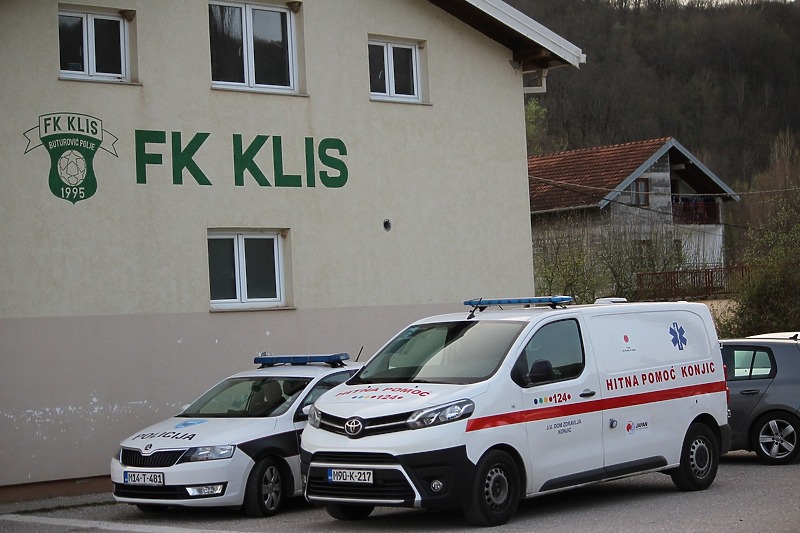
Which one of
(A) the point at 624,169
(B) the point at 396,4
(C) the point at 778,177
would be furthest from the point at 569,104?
(B) the point at 396,4

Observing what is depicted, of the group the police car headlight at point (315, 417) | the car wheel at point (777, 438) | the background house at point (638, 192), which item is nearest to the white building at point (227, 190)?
the police car headlight at point (315, 417)

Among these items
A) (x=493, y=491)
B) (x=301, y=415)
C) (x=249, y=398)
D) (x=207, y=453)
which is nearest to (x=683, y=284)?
(x=249, y=398)

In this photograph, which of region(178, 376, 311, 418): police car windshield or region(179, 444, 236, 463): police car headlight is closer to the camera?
region(179, 444, 236, 463): police car headlight

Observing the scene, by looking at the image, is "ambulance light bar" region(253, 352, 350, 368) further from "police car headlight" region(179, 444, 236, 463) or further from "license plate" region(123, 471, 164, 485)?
"license plate" region(123, 471, 164, 485)

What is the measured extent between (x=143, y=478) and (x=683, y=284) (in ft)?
82.1

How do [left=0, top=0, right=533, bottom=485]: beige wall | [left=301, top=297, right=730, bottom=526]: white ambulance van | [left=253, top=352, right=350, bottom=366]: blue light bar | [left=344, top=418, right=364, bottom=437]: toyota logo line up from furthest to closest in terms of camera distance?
[left=0, top=0, right=533, bottom=485]: beige wall → [left=253, top=352, right=350, bottom=366]: blue light bar → [left=344, top=418, right=364, bottom=437]: toyota logo → [left=301, top=297, right=730, bottom=526]: white ambulance van

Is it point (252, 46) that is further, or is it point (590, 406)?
point (252, 46)

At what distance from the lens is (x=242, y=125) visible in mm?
16125

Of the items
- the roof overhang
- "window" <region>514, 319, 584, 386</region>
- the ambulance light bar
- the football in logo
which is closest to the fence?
the roof overhang

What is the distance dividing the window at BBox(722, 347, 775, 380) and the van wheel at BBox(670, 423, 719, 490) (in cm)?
252

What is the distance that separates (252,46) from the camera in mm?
16641

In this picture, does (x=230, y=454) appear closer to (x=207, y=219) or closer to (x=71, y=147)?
(x=207, y=219)

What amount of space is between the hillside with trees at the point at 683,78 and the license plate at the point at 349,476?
6177 cm

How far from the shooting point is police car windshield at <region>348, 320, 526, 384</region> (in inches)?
419
